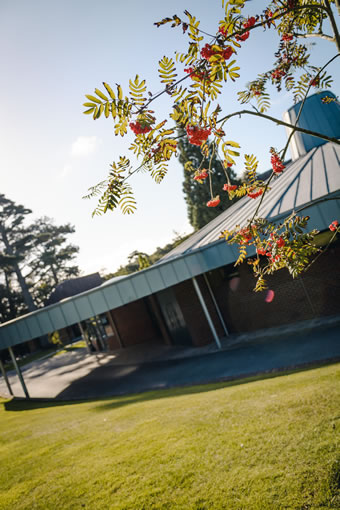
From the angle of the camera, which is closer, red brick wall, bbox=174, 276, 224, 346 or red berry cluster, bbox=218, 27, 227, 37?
red berry cluster, bbox=218, 27, 227, 37

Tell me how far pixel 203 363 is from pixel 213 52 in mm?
11513

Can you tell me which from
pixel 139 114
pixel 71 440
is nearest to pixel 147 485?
pixel 71 440

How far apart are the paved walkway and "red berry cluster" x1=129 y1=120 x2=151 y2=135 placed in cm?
794

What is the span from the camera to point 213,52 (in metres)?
1.58

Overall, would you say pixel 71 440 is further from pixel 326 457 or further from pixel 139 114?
pixel 139 114

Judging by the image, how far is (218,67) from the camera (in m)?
1.59

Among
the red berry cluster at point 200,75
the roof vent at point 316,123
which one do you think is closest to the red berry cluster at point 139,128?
the red berry cluster at point 200,75

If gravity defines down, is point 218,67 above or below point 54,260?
below

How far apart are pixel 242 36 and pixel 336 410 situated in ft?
15.1

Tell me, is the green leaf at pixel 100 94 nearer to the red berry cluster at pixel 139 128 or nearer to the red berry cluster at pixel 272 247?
the red berry cluster at pixel 139 128

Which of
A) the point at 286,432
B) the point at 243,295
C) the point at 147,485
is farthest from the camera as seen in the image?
the point at 243,295

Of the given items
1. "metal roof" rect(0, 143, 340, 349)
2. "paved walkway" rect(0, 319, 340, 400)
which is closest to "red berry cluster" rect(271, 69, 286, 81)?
"paved walkway" rect(0, 319, 340, 400)

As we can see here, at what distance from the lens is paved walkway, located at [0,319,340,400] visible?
29.7 ft

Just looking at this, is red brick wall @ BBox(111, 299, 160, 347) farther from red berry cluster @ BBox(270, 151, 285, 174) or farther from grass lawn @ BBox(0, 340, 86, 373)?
red berry cluster @ BBox(270, 151, 285, 174)
